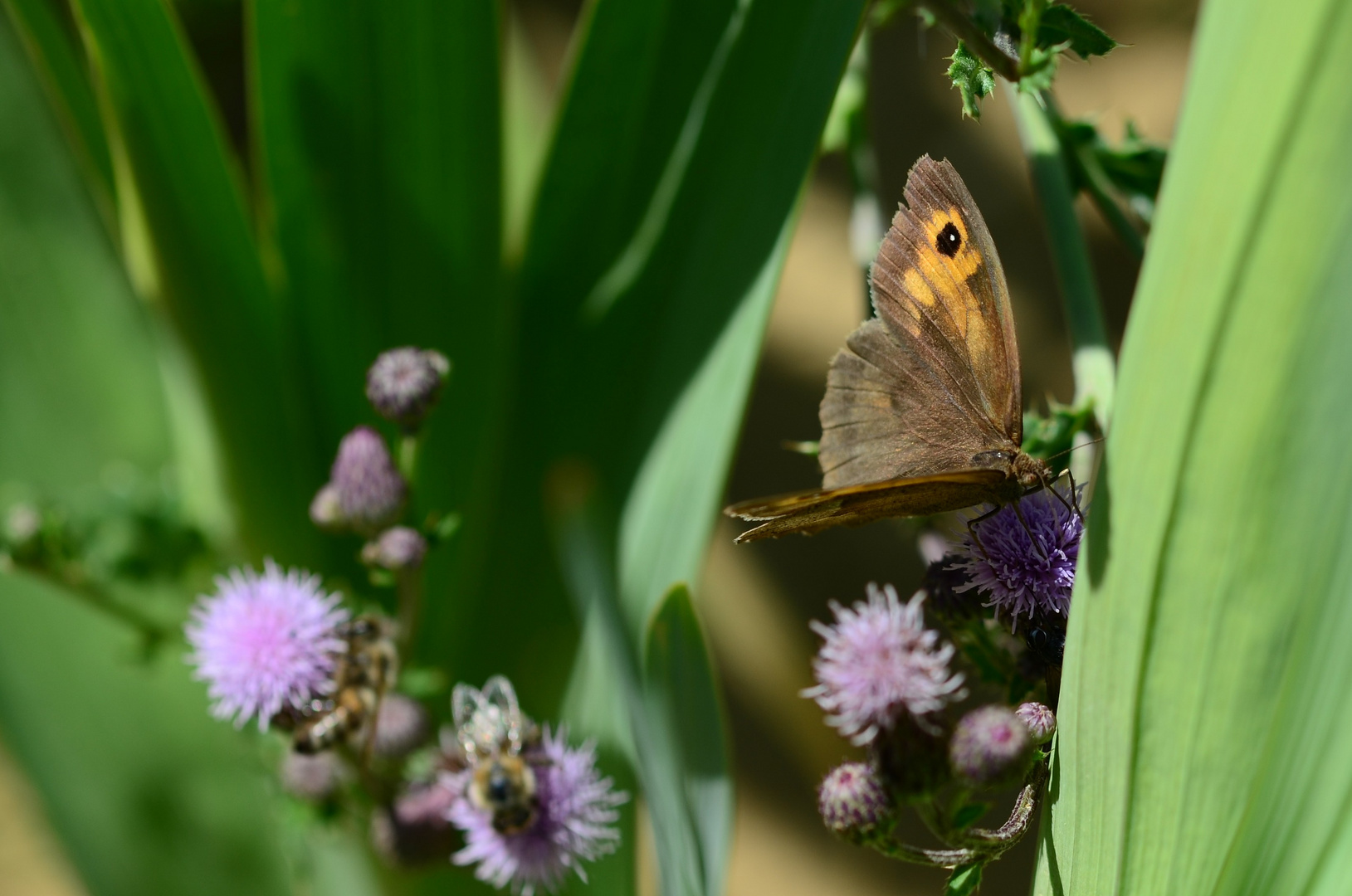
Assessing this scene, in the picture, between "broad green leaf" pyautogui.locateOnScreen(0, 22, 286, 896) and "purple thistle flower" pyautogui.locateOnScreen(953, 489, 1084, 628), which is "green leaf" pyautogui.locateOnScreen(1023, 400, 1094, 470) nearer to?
"purple thistle flower" pyautogui.locateOnScreen(953, 489, 1084, 628)

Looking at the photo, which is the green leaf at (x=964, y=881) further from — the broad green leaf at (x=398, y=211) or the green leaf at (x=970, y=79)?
the broad green leaf at (x=398, y=211)

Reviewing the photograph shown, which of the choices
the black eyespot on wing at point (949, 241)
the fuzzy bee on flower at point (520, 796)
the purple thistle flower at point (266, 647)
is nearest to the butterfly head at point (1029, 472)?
the black eyespot on wing at point (949, 241)

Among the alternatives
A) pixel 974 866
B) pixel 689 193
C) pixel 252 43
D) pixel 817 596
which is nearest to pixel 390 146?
pixel 252 43

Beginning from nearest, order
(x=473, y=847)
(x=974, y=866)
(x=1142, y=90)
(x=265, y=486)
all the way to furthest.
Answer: (x=974, y=866)
(x=473, y=847)
(x=265, y=486)
(x=1142, y=90)

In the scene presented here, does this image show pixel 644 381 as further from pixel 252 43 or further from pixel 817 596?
pixel 817 596

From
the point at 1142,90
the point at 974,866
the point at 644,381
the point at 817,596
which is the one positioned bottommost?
the point at 974,866

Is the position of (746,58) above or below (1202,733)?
above
